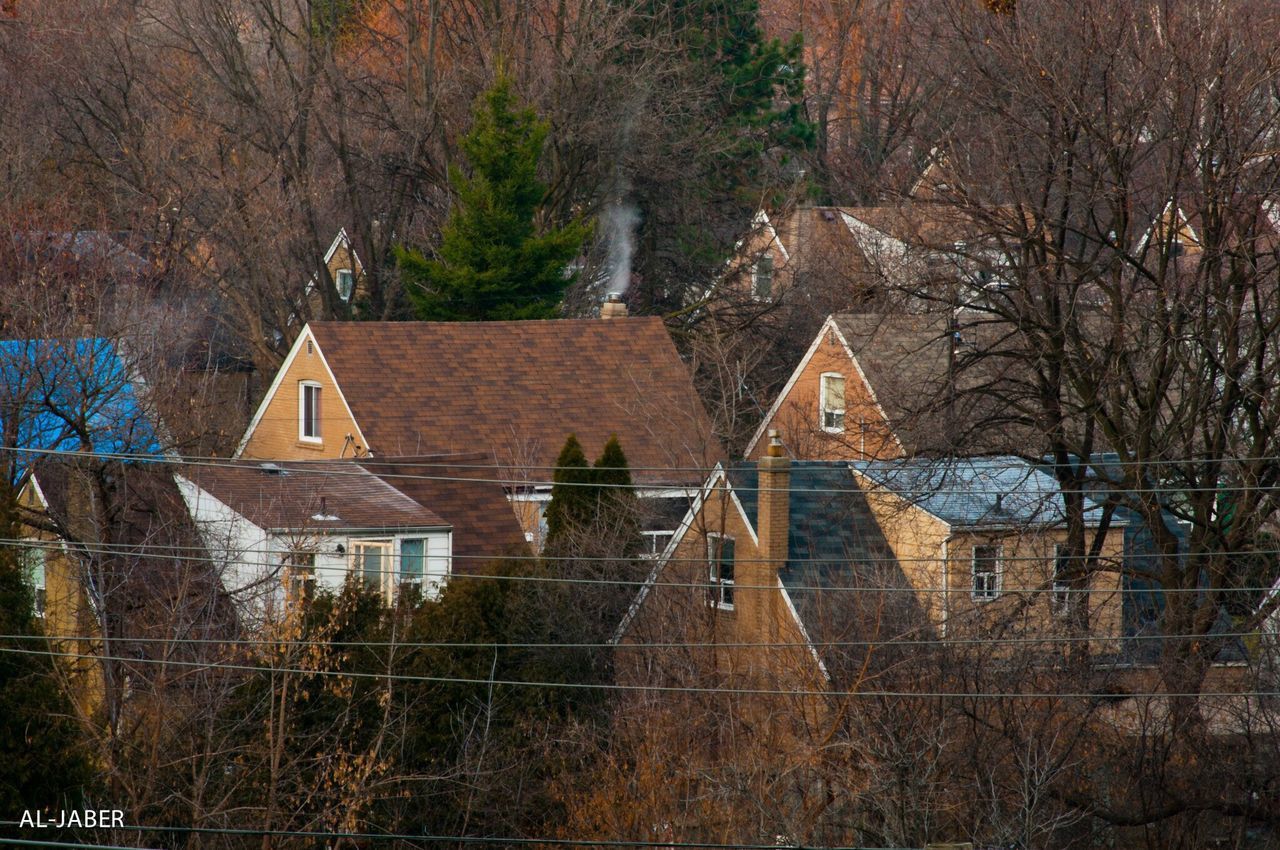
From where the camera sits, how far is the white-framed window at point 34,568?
2070 cm

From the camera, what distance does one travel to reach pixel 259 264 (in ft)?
127

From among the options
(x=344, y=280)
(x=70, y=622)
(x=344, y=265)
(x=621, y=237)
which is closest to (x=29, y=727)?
(x=70, y=622)

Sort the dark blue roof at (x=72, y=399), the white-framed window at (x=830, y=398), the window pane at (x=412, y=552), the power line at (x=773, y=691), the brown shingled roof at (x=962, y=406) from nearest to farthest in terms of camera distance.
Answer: the power line at (x=773, y=691)
the brown shingled roof at (x=962, y=406)
the dark blue roof at (x=72, y=399)
the window pane at (x=412, y=552)
the white-framed window at (x=830, y=398)

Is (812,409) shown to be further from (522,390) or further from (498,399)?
(498,399)

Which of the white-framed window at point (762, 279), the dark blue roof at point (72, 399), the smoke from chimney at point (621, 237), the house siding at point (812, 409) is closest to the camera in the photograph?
the dark blue roof at point (72, 399)

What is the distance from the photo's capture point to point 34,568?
22.5 metres

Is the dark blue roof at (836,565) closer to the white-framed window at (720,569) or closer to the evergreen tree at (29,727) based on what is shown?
the white-framed window at (720,569)

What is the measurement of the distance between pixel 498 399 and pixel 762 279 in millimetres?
16049

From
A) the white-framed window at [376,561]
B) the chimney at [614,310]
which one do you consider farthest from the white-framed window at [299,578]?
the chimney at [614,310]

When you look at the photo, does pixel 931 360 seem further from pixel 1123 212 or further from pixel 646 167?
pixel 646 167

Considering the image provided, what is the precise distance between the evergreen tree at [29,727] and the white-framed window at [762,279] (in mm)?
25320

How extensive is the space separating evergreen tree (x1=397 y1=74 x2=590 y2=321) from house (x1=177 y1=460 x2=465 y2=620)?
10506mm

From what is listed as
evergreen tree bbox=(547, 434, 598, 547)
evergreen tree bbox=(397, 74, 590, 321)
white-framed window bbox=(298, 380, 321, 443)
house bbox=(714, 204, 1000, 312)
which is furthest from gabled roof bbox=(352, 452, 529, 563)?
evergreen tree bbox=(397, 74, 590, 321)

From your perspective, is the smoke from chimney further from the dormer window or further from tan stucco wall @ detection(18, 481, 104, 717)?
the dormer window
